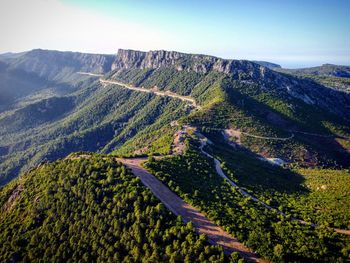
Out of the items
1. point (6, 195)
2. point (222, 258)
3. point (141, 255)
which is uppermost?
point (222, 258)

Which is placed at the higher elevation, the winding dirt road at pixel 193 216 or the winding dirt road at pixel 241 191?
the winding dirt road at pixel 193 216

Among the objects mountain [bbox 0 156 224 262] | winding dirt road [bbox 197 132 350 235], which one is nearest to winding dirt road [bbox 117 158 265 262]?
mountain [bbox 0 156 224 262]

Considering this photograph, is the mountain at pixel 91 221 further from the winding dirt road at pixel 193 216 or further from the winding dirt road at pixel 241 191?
the winding dirt road at pixel 241 191

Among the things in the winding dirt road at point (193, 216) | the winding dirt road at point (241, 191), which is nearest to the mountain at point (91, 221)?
the winding dirt road at point (193, 216)

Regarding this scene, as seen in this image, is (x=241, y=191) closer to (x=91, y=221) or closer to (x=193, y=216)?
(x=193, y=216)

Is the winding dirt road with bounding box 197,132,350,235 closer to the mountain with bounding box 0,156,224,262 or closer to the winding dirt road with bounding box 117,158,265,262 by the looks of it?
the winding dirt road with bounding box 117,158,265,262

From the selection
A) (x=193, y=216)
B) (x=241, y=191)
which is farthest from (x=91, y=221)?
(x=241, y=191)

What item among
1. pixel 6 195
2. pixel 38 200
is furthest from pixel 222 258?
pixel 6 195

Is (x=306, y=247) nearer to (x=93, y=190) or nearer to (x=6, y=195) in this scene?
(x=93, y=190)
